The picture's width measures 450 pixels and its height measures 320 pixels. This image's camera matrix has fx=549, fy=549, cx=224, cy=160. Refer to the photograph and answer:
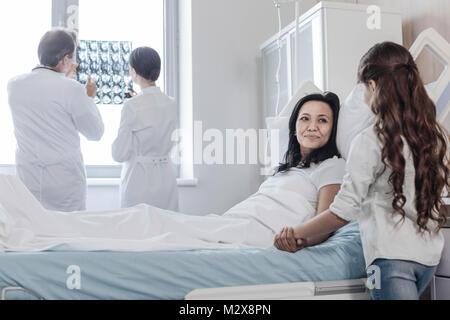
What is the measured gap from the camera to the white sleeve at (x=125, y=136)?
233 cm

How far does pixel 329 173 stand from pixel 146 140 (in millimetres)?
964

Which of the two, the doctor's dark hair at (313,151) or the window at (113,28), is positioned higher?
the window at (113,28)

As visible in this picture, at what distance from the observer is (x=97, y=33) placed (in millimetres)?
3271

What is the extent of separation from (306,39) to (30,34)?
159 cm

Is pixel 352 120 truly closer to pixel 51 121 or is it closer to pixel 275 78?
pixel 51 121

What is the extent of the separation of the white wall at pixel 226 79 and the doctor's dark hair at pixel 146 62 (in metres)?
0.80

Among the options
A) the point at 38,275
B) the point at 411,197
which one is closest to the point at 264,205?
the point at 411,197

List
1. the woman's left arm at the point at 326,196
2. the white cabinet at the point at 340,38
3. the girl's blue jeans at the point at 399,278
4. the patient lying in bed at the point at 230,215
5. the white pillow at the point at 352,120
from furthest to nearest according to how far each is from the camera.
Result: the white cabinet at the point at 340,38, the white pillow at the point at 352,120, the woman's left arm at the point at 326,196, the patient lying in bed at the point at 230,215, the girl's blue jeans at the point at 399,278

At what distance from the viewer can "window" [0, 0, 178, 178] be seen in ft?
10.2

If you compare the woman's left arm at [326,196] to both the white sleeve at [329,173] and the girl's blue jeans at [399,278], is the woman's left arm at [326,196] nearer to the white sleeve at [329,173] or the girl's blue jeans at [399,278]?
the white sleeve at [329,173]

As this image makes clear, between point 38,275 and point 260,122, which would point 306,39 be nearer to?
point 260,122

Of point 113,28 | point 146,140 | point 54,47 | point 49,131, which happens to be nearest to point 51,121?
point 49,131

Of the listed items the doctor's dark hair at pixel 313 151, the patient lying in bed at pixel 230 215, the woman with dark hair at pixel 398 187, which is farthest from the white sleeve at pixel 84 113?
the woman with dark hair at pixel 398 187

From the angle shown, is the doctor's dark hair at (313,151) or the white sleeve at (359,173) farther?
the doctor's dark hair at (313,151)
